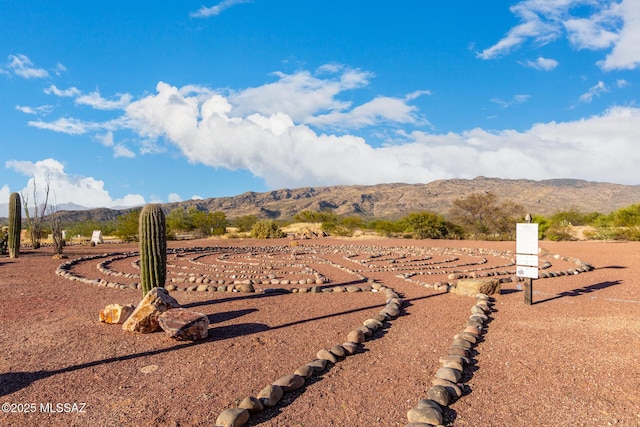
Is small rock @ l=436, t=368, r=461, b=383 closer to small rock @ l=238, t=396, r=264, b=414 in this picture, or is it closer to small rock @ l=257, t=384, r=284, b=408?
small rock @ l=257, t=384, r=284, b=408

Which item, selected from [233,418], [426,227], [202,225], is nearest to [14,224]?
[233,418]

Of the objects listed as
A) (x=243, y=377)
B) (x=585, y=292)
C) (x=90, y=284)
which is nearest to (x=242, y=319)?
(x=243, y=377)

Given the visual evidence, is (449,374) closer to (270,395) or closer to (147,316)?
(270,395)

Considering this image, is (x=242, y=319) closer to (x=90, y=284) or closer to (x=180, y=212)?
(x=90, y=284)

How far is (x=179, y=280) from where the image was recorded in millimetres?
12023

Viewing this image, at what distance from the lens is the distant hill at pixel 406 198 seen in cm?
9398

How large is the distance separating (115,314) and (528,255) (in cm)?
832

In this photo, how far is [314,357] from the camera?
18.4 ft

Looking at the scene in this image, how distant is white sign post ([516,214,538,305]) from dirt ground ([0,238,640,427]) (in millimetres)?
450

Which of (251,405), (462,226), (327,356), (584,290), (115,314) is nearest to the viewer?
(251,405)

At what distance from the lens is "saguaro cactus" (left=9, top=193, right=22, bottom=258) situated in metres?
17.9

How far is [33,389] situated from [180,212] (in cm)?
4584

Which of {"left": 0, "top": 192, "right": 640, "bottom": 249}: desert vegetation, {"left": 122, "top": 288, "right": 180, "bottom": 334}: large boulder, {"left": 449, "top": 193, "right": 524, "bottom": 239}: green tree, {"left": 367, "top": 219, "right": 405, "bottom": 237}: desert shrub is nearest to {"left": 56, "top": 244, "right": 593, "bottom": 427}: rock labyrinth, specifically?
{"left": 122, "top": 288, "right": 180, "bottom": 334}: large boulder

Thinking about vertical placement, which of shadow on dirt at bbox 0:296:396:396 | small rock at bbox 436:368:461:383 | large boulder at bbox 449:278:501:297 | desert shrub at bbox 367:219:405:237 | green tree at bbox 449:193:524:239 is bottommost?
shadow on dirt at bbox 0:296:396:396
